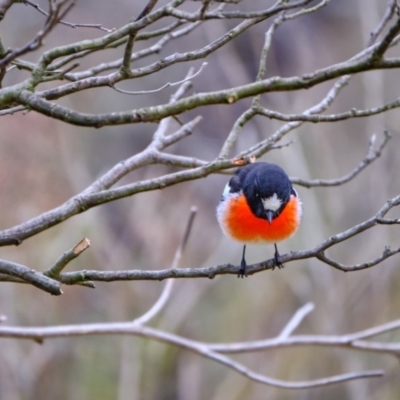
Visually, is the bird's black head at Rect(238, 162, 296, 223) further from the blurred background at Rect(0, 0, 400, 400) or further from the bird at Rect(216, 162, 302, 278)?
the blurred background at Rect(0, 0, 400, 400)

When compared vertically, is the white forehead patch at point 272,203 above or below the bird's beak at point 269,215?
above

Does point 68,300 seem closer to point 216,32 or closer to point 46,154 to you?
point 46,154

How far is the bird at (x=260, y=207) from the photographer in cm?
337

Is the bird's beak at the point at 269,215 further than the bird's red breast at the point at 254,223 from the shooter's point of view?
No

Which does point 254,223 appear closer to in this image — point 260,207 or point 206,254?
point 260,207

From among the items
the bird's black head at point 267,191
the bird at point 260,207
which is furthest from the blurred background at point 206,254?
the bird's black head at point 267,191

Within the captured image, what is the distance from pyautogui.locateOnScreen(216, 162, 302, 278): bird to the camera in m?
3.37

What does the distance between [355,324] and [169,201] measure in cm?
292

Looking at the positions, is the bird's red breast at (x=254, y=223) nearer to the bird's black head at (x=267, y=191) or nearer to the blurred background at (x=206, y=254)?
the bird's black head at (x=267, y=191)

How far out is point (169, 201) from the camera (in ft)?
28.6

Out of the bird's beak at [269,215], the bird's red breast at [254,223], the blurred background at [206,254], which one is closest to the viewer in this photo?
the bird's beak at [269,215]

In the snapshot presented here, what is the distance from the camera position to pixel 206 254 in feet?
27.3

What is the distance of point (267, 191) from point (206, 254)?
5.00m

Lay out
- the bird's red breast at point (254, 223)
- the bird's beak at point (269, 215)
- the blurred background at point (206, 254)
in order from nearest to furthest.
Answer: the bird's beak at point (269, 215) → the bird's red breast at point (254, 223) → the blurred background at point (206, 254)
